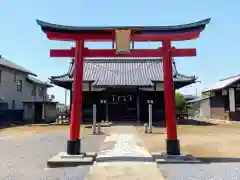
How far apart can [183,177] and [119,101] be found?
791 inches

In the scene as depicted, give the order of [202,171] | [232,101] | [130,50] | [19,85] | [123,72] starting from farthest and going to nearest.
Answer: [19,85] < [232,101] < [123,72] < [130,50] < [202,171]

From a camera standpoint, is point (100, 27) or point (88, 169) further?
point (100, 27)

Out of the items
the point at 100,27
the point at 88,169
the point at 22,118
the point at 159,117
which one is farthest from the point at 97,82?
the point at 88,169

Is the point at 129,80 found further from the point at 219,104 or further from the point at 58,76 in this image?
the point at 219,104

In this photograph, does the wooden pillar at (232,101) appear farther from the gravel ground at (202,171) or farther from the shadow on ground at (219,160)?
the gravel ground at (202,171)

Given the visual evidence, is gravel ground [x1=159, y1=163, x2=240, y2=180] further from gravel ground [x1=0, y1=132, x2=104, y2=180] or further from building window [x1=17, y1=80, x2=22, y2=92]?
building window [x1=17, y1=80, x2=22, y2=92]

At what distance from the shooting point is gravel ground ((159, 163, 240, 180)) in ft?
21.7

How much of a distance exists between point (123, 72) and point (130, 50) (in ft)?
61.5

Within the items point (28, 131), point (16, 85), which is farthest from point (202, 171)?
point (16, 85)

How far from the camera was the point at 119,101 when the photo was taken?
Answer: 26609 mm

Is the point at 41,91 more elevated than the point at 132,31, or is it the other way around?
the point at 41,91

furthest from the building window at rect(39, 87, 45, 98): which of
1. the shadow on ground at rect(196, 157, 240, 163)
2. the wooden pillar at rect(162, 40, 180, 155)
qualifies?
the shadow on ground at rect(196, 157, 240, 163)

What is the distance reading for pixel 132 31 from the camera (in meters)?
9.04

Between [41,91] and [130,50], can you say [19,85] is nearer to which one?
[41,91]
